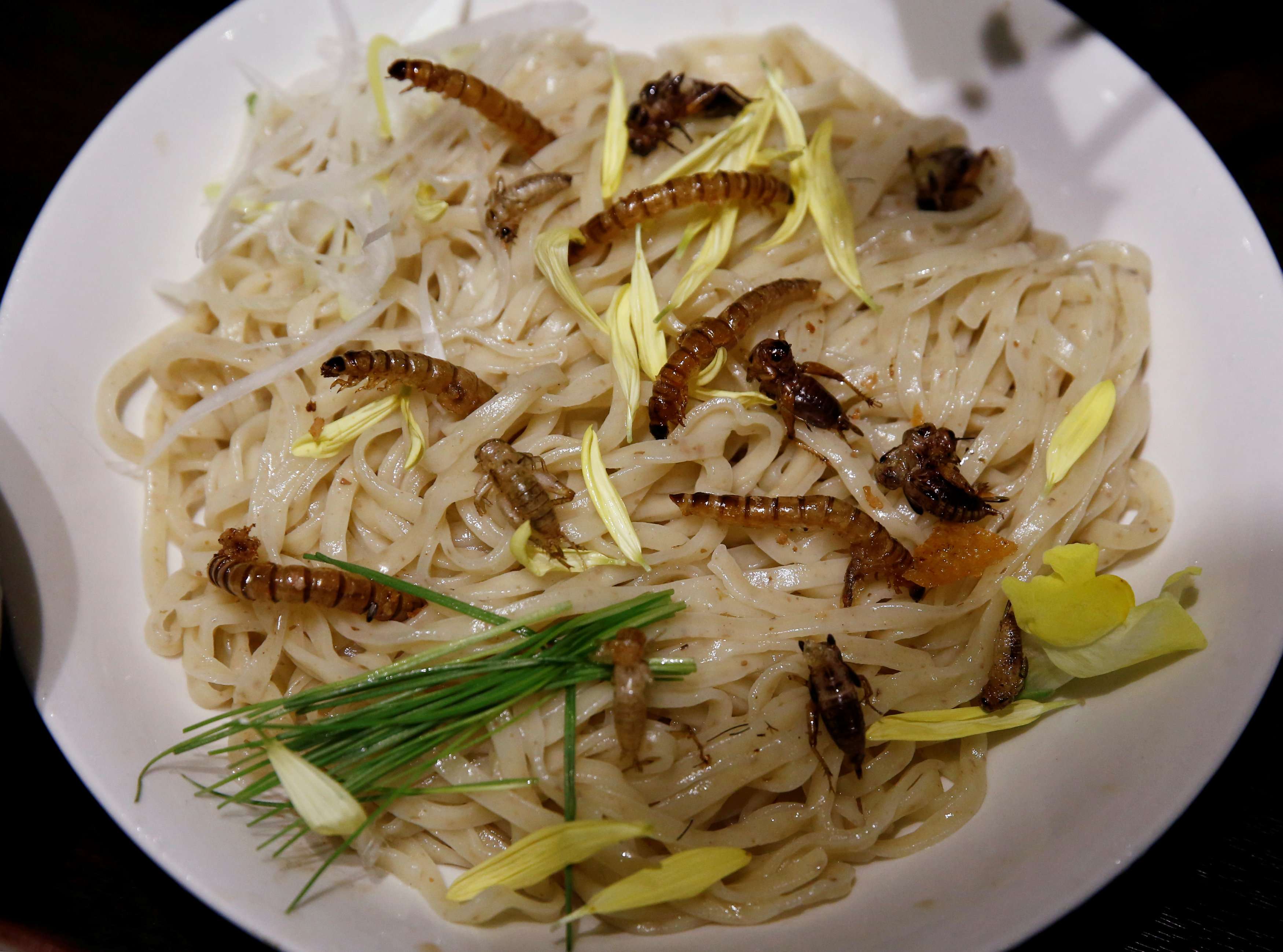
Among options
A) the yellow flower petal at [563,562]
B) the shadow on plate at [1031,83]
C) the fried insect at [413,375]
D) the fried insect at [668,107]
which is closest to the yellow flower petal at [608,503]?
the yellow flower petal at [563,562]

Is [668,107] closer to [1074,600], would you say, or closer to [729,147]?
[729,147]

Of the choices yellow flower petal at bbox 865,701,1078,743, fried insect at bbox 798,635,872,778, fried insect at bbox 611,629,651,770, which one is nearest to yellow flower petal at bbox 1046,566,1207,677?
yellow flower petal at bbox 865,701,1078,743

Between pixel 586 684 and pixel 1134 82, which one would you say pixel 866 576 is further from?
pixel 1134 82

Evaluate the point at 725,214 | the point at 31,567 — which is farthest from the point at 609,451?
the point at 31,567

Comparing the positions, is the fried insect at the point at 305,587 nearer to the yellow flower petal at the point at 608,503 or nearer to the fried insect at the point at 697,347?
the yellow flower petal at the point at 608,503

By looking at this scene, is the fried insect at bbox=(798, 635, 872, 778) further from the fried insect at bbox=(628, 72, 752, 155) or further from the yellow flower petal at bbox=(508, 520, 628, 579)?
the fried insect at bbox=(628, 72, 752, 155)

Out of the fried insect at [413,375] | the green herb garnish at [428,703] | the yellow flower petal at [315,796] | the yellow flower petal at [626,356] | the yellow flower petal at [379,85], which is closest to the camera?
the yellow flower petal at [315,796]
